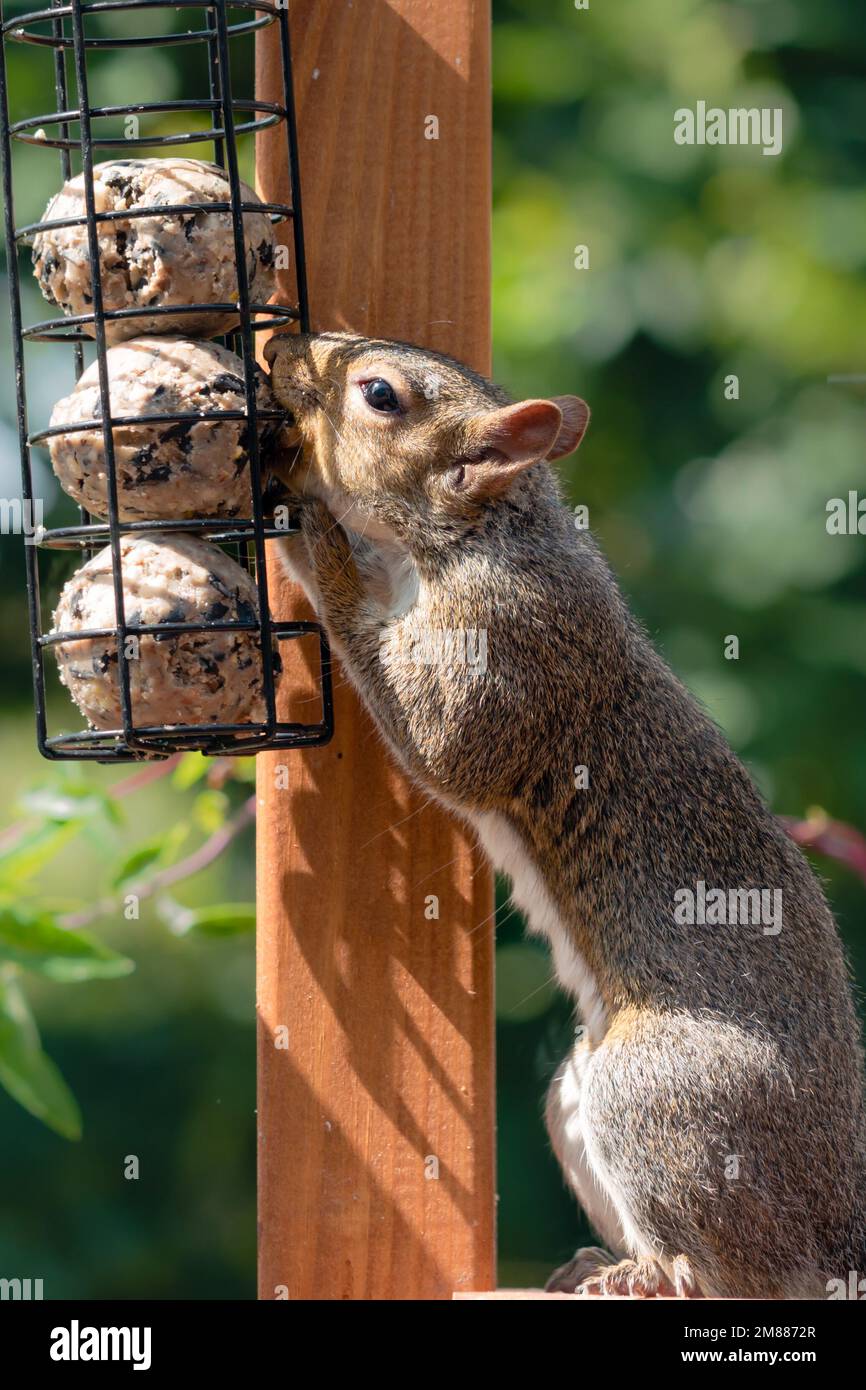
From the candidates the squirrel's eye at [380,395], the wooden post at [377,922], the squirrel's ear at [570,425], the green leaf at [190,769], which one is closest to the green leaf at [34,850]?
the green leaf at [190,769]

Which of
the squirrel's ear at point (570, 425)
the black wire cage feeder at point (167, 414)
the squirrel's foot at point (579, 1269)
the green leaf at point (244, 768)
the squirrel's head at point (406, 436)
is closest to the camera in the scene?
the black wire cage feeder at point (167, 414)

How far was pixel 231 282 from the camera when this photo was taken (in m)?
2.53

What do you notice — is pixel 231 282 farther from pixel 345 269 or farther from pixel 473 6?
pixel 473 6

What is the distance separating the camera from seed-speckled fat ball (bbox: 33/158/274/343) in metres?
2.49

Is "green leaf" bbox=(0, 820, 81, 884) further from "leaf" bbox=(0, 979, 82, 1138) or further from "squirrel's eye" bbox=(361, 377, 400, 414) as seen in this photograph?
"squirrel's eye" bbox=(361, 377, 400, 414)

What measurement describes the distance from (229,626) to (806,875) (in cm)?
119

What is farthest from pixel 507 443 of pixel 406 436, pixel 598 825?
pixel 598 825

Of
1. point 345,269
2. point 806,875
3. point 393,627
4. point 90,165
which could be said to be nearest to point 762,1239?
point 806,875

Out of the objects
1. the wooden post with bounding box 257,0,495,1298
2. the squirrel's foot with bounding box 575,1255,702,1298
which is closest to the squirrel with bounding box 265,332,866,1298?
the squirrel's foot with bounding box 575,1255,702,1298

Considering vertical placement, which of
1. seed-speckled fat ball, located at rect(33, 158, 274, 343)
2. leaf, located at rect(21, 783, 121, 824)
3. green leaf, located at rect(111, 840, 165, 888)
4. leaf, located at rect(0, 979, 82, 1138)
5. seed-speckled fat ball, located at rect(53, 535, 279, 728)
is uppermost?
seed-speckled fat ball, located at rect(33, 158, 274, 343)

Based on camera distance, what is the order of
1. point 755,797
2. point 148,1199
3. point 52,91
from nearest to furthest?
point 755,797
point 52,91
point 148,1199

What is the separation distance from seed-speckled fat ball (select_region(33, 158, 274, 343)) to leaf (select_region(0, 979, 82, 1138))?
47.0 inches

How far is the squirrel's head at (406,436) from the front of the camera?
287 cm

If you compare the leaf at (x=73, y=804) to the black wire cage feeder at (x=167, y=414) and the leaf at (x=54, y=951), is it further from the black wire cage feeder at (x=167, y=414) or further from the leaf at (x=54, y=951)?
the black wire cage feeder at (x=167, y=414)
